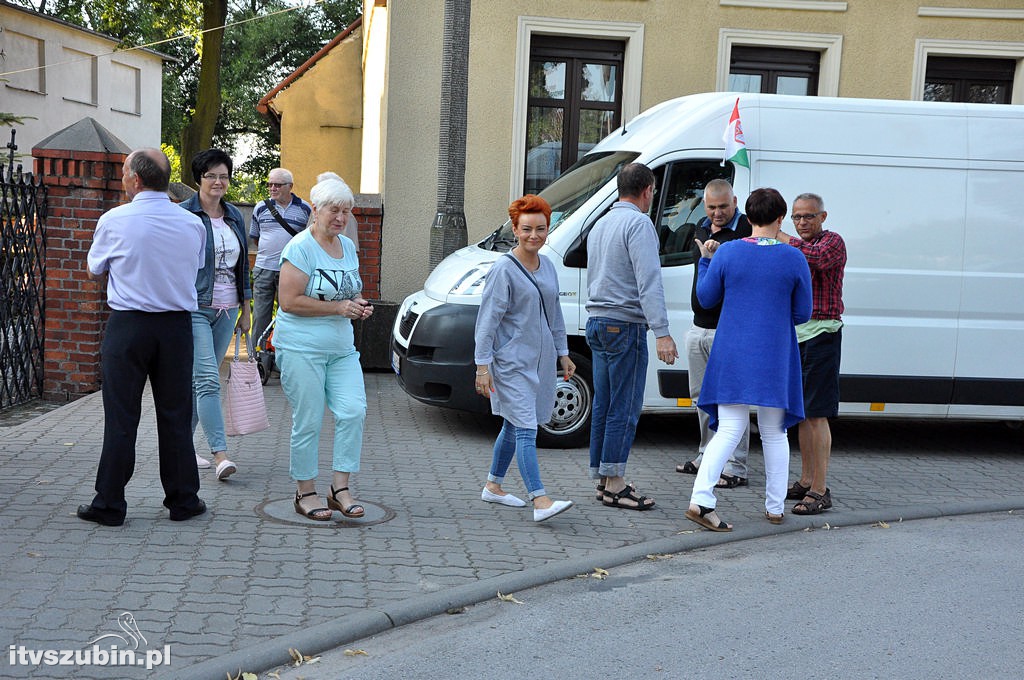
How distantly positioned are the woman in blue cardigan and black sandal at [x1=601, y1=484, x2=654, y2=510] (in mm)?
452

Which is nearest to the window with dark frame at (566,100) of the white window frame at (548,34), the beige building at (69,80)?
the white window frame at (548,34)

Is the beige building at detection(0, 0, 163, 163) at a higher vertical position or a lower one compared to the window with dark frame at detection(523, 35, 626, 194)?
higher

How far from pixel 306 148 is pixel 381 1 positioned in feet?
23.7

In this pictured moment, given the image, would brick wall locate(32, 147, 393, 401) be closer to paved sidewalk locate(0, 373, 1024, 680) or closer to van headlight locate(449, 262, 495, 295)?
paved sidewalk locate(0, 373, 1024, 680)

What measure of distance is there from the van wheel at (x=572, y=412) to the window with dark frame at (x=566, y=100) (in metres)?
4.81

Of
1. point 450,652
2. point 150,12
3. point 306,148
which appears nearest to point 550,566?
point 450,652

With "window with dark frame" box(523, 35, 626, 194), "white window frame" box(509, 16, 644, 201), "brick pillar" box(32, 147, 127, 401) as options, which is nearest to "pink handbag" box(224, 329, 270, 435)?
"brick pillar" box(32, 147, 127, 401)

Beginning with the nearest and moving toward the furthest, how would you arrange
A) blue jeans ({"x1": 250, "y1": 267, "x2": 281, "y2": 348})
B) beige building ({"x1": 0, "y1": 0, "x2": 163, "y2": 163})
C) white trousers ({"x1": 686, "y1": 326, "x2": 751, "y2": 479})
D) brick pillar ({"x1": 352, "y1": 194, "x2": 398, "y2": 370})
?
white trousers ({"x1": 686, "y1": 326, "x2": 751, "y2": 479})
blue jeans ({"x1": 250, "y1": 267, "x2": 281, "y2": 348})
brick pillar ({"x1": 352, "y1": 194, "x2": 398, "y2": 370})
beige building ({"x1": 0, "y1": 0, "x2": 163, "y2": 163})

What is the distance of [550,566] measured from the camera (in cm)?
523

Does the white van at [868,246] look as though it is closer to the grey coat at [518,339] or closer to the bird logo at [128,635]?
the grey coat at [518,339]

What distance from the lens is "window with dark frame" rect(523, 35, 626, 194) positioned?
12.6 m

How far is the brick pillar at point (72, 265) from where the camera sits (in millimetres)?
9188

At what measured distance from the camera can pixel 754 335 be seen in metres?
5.79

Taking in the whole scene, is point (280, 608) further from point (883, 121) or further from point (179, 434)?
point (883, 121)
